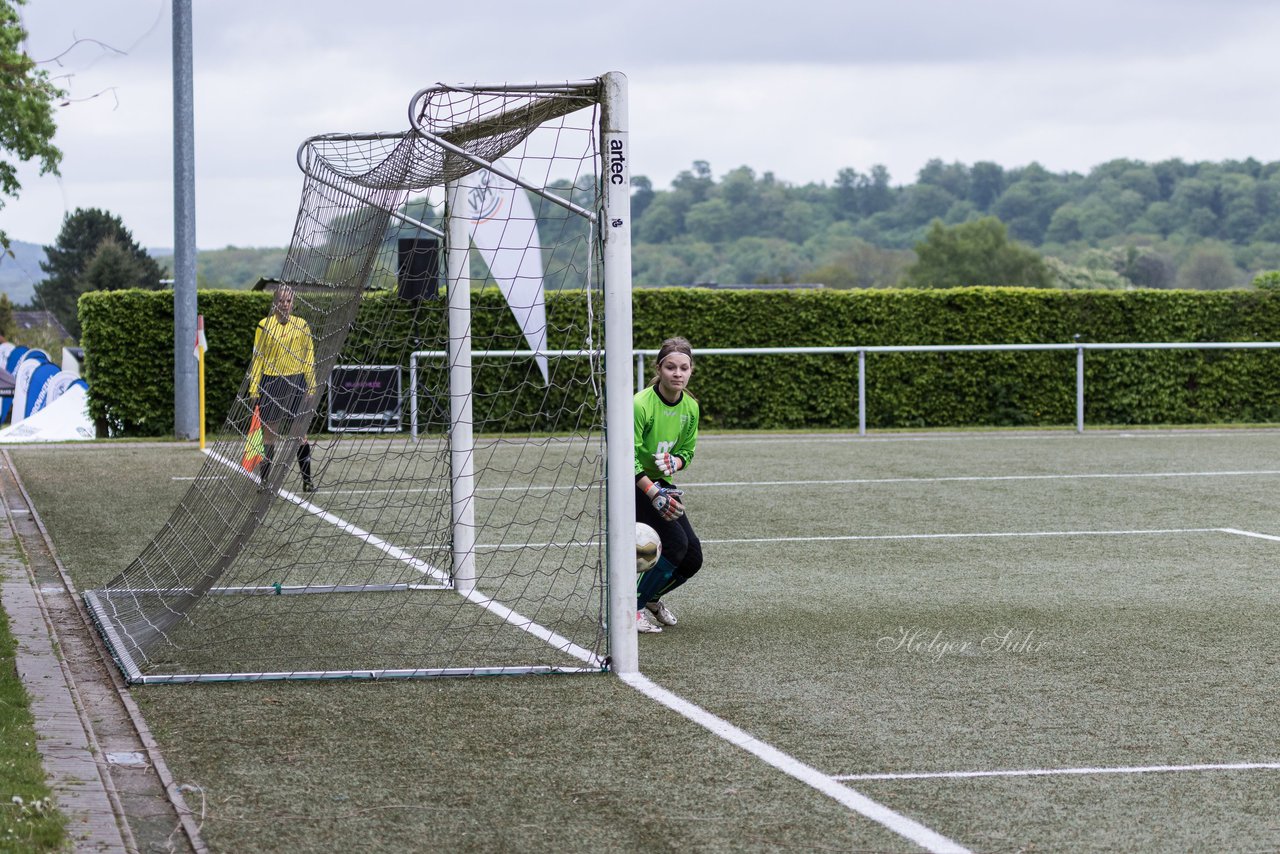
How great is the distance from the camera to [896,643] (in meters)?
6.94

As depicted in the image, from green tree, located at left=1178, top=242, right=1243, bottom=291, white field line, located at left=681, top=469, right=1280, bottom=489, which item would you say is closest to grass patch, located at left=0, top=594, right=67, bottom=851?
white field line, located at left=681, top=469, right=1280, bottom=489

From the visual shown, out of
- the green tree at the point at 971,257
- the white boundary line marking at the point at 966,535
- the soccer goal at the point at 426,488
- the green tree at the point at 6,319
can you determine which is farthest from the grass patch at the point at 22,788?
the green tree at the point at 971,257

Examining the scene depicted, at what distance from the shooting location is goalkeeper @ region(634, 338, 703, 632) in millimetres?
7039

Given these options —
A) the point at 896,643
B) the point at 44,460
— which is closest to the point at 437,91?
the point at 896,643

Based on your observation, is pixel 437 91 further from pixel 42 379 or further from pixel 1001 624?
pixel 42 379

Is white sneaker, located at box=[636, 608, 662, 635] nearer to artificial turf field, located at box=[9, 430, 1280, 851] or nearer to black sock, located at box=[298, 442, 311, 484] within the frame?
artificial turf field, located at box=[9, 430, 1280, 851]

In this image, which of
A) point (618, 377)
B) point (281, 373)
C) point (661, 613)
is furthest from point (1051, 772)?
point (281, 373)

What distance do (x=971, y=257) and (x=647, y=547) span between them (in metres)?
101

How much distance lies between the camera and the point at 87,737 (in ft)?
17.1

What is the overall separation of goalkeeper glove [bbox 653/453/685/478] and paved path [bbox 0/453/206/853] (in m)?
2.52

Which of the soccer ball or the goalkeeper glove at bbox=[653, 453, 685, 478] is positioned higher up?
the goalkeeper glove at bbox=[653, 453, 685, 478]

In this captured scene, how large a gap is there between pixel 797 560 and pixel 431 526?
2520mm

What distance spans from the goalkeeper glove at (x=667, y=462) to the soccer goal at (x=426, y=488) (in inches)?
11.1

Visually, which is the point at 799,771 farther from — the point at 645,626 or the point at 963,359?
the point at 963,359
